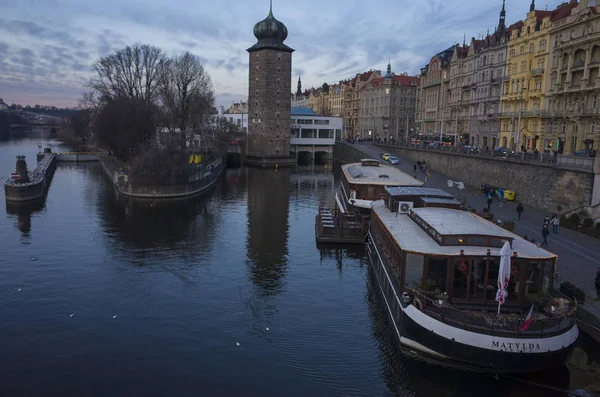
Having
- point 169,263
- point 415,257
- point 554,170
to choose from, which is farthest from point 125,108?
point 415,257

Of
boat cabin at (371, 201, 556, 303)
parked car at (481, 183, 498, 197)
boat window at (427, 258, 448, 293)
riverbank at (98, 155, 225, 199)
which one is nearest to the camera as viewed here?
boat cabin at (371, 201, 556, 303)

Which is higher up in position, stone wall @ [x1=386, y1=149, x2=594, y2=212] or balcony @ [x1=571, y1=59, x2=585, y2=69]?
balcony @ [x1=571, y1=59, x2=585, y2=69]

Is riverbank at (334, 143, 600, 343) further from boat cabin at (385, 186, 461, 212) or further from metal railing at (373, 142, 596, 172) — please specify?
boat cabin at (385, 186, 461, 212)

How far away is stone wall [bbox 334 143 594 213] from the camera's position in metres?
31.5

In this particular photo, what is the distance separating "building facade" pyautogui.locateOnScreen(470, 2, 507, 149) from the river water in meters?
40.6

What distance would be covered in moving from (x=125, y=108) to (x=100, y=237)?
36.3 metres

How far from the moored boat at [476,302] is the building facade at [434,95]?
64.5 meters

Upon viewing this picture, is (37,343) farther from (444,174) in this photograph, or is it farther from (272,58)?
(272,58)

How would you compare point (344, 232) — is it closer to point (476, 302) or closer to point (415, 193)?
point (415, 193)

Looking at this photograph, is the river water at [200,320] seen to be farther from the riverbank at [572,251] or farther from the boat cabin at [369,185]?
the boat cabin at [369,185]

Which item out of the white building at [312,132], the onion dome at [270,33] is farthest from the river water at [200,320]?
the white building at [312,132]

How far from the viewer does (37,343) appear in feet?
52.3

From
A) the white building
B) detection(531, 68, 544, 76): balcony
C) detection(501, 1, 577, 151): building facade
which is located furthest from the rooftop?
detection(531, 68, 544, 76): balcony

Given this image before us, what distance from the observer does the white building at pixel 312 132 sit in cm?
9388
